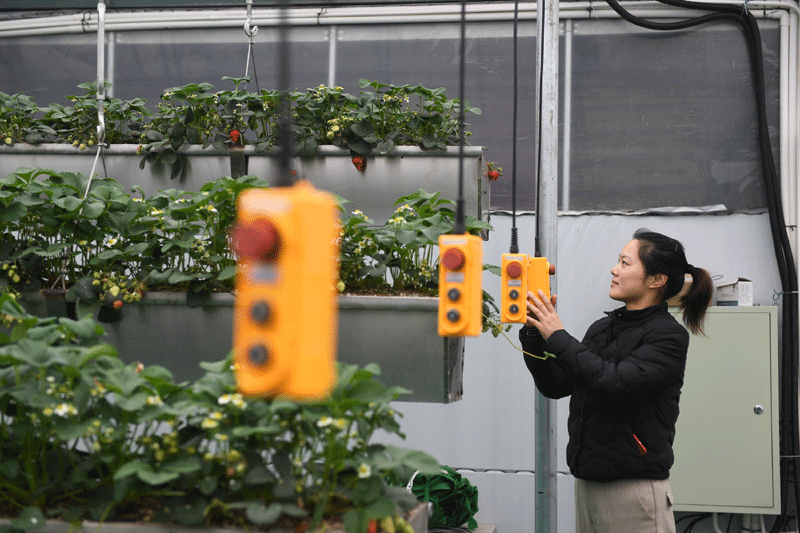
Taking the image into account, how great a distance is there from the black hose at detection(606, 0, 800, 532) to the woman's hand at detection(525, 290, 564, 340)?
7.41 ft

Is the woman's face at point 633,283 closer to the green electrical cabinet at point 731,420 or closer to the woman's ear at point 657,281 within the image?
the woman's ear at point 657,281

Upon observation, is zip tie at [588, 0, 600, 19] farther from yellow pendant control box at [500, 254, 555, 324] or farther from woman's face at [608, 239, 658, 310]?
yellow pendant control box at [500, 254, 555, 324]

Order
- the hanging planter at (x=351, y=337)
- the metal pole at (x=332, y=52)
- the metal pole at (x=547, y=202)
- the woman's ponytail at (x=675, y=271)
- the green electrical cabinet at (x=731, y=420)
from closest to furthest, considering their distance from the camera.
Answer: the hanging planter at (x=351, y=337) < the woman's ponytail at (x=675, y=271) < the metal pole at (x=547, y=202) < the green electrical cabinet at (x=731, y=420) < the metal pole at (x=332, y=52)

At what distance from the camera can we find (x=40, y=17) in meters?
4.02

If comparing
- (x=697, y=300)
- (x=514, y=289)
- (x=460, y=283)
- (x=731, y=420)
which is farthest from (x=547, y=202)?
(x=731, y=420)

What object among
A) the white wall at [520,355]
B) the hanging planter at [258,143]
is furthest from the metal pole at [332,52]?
the hanging planter at [258,143]

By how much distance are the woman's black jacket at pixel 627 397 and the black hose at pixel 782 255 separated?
6.56 feet

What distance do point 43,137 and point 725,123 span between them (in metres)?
3.25

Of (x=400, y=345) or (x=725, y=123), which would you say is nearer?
(x=400, y=345)

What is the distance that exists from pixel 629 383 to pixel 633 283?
32cm

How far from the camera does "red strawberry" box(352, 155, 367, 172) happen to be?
6.27 ft

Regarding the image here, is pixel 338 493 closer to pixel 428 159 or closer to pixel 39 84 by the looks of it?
pixel 428 159

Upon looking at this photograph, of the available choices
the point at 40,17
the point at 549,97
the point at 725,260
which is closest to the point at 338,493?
the point at 549,97

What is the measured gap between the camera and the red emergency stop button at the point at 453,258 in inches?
43.3
